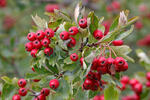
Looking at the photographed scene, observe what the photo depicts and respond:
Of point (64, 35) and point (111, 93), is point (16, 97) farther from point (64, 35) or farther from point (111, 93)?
point (111, 93)

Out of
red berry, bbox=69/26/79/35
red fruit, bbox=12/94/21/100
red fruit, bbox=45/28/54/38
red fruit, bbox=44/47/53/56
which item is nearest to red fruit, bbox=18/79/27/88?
red fruit, bbox=12/94/21/100

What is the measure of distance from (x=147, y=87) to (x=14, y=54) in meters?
2.31

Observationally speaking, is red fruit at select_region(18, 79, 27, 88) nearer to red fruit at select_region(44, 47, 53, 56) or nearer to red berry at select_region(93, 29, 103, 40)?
red fruit at select_region(44, 47, 53, 56)

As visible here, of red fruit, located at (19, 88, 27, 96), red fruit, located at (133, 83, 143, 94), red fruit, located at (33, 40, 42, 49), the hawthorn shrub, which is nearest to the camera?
the hawthorn shrub

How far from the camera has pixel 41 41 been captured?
2.04m

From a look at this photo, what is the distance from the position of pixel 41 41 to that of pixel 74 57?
33cm

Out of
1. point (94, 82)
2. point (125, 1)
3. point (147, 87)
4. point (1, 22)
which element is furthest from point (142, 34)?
point (94, 82)

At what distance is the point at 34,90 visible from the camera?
88.8 inches

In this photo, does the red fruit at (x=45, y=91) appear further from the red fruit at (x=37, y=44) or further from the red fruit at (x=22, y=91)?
the red fruit at (x=37, y=44)

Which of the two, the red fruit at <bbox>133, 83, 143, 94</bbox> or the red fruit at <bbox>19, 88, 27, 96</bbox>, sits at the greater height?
the red fruit at <bbox>19, 88, 27, 96</bbox>

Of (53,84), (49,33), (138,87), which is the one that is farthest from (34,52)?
(138,87)

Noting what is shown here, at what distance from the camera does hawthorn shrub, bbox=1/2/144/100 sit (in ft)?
6.30

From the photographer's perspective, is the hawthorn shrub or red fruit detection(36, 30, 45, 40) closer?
the hawthorn shrub

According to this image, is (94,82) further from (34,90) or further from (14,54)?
(14,54)
